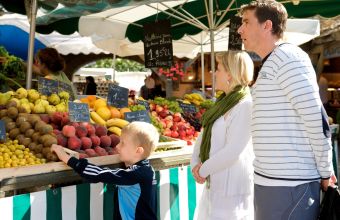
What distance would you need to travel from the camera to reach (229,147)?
268 centimetres

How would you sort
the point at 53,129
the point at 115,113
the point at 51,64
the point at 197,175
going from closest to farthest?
the point at 197,175, the point at 53,129, the point at 115,113, the point at 51,64

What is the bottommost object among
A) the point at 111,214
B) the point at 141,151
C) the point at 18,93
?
the point at 111,214

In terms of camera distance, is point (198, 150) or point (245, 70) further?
point (198, 150)

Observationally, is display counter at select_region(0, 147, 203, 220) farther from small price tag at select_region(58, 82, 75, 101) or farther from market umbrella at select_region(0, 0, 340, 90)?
market umbrella at select_region(0, 0, 340, 90)

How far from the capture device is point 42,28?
237 inches

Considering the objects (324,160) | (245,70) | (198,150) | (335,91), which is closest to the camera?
(324,160)

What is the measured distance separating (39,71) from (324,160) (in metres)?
3.97

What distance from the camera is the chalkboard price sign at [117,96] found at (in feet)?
12.9

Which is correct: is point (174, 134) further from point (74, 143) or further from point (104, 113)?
point (74, 143)

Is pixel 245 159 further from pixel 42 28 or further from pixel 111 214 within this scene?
pixel 42 28

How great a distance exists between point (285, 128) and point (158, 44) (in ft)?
12.3

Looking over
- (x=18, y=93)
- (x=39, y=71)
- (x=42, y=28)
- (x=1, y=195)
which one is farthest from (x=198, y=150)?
(x=42, y=28)

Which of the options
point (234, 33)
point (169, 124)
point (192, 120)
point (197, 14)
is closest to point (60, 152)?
point (169, 124)

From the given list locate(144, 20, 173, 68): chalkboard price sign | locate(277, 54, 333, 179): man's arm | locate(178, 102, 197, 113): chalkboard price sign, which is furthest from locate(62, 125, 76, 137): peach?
locate(144, 20, 173, 68): chalkboard price sign
